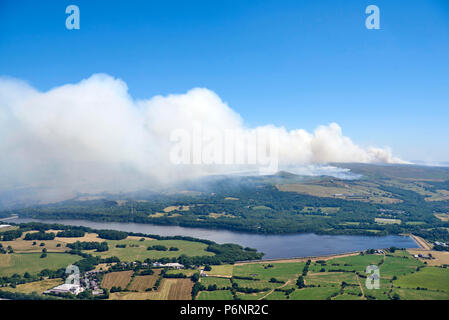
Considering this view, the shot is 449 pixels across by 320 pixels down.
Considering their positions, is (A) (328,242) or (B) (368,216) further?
(B) (368,216)

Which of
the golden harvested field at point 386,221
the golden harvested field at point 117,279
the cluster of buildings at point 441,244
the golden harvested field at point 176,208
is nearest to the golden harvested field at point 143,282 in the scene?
the golden harvested field at point 117,279

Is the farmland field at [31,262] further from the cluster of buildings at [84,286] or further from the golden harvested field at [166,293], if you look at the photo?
the golden harvested field at [166,293]

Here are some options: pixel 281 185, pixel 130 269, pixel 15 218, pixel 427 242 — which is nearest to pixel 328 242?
pixel 427 242

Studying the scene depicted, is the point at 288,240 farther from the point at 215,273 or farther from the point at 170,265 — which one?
the point at 170,265

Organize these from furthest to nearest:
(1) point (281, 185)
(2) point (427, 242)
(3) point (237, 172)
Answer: (3) point (237, 172) → (1) point (281, 185) → (2) point (427, 242)

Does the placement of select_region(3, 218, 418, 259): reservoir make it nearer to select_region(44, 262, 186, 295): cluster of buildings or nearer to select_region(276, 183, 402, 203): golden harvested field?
select_region(44, 262, 186, 295): cluster of buildings

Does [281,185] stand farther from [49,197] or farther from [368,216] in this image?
[49,197]
